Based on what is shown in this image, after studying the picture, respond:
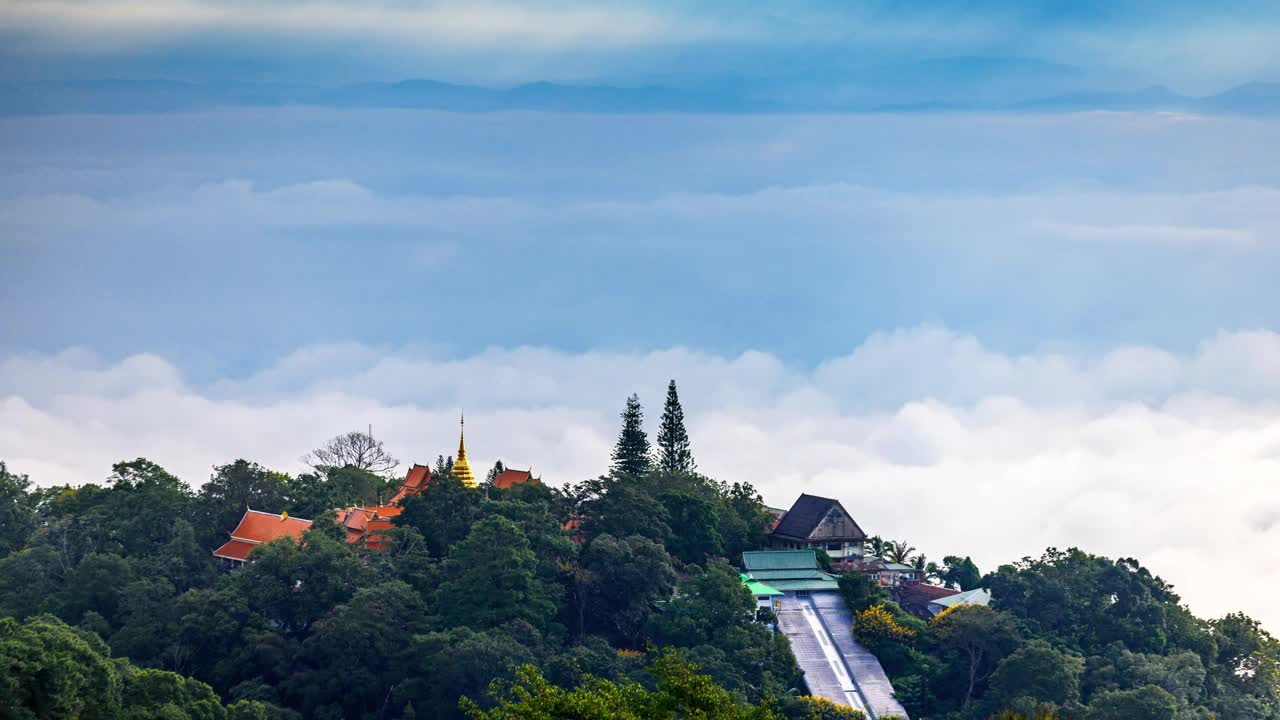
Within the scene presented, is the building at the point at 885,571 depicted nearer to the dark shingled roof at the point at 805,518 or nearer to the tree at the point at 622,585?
the dark shingled roof at the point at 805,518

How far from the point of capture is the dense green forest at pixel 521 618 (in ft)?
116

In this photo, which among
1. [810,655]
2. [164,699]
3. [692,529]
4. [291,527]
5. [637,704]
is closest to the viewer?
[637,704]

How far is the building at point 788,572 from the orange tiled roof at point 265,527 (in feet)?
43.8

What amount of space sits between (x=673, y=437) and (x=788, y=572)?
387 inches

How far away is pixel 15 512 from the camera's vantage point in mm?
45031

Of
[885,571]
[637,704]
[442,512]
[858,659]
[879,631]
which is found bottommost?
[637,704]

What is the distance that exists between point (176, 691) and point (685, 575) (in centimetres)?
1552

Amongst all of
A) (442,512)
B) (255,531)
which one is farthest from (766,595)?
(255,531)

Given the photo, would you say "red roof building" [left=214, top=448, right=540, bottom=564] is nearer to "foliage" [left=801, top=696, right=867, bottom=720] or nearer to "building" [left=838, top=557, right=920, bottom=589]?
"building" [left=838, top=557, right=920, bottom=589]

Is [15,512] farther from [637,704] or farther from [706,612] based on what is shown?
[637,704]

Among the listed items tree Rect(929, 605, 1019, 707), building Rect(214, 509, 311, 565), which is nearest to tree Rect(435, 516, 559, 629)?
building Rect(214, 509, 311, 565)

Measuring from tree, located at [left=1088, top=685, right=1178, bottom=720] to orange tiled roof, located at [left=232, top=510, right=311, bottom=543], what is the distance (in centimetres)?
2283

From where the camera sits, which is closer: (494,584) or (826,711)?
(826,711)

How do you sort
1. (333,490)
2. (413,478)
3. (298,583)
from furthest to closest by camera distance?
(413,478)
(333,490)
(298,583)
